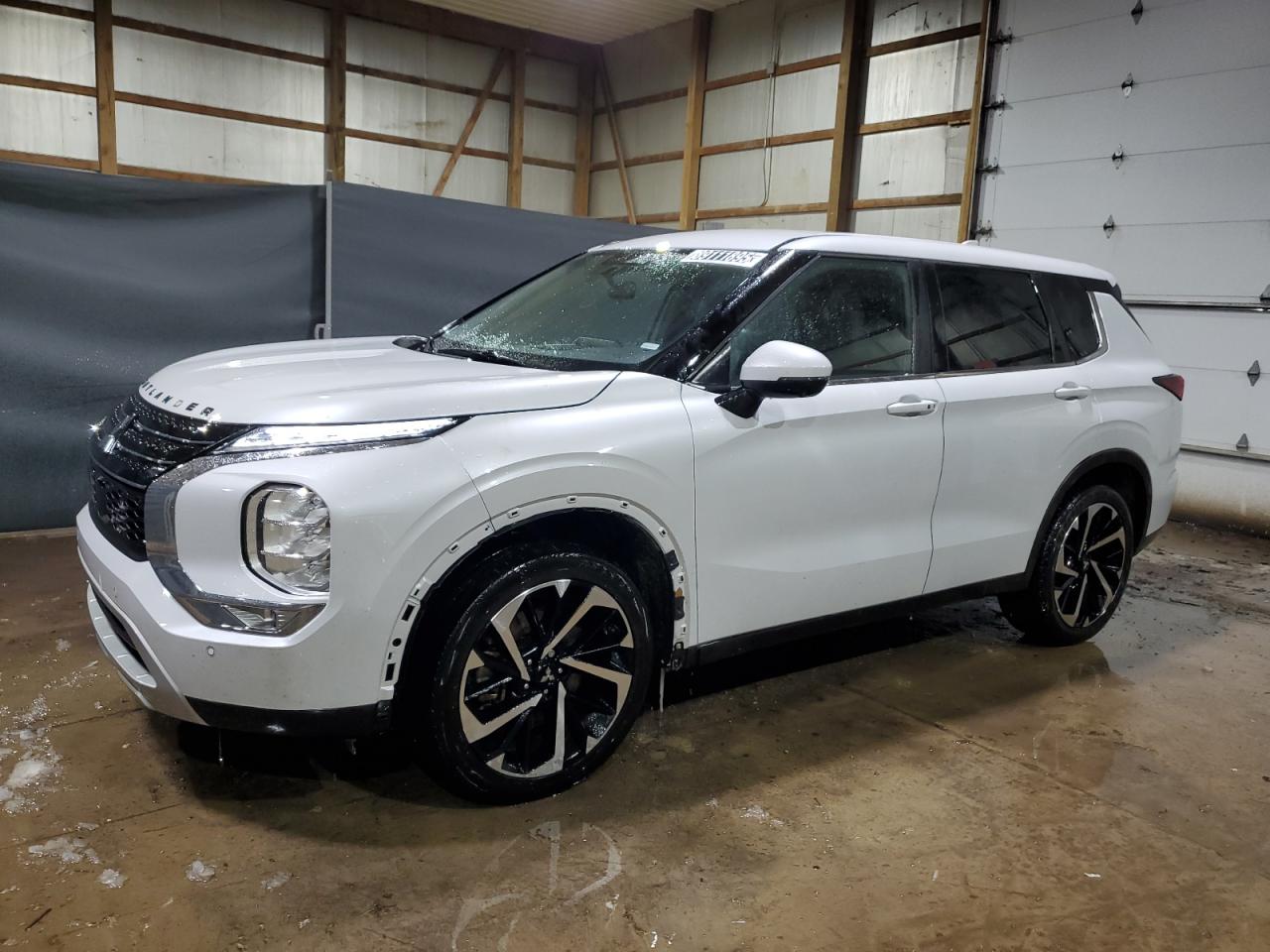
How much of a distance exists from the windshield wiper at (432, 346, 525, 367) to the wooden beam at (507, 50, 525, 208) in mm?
12662

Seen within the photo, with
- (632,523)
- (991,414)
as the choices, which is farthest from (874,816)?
(991,414)

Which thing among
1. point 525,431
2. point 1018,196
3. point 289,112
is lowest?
point 525,431

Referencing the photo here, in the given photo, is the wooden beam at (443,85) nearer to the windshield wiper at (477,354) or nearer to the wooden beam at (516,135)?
the wooden beam at (516,135)

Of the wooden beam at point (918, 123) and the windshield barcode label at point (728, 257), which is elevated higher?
the wooden beam at point (918, 123)

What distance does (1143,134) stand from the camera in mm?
8273

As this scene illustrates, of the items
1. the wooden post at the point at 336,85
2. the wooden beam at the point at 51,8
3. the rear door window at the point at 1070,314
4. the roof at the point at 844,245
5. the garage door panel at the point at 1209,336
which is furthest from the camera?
the wooden post at the point at 336,85

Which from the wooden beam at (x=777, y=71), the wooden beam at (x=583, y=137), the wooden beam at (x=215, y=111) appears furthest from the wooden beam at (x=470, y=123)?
the wooden beam at (x=777, y=71)

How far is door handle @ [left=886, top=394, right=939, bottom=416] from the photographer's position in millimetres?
3311

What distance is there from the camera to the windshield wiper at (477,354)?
10.2 ft

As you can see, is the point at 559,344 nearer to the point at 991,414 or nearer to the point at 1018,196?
the point at 991,414

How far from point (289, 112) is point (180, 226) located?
31.4 feet

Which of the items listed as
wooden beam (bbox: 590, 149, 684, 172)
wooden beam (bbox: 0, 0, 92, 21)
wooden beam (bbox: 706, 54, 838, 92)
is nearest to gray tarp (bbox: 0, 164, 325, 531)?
wooden beam (bbox: 706, 54, 838, 92)

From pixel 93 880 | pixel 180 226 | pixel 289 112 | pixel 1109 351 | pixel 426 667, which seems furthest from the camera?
pixel 289 112

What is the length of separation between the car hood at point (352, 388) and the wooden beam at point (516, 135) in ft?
42.8
